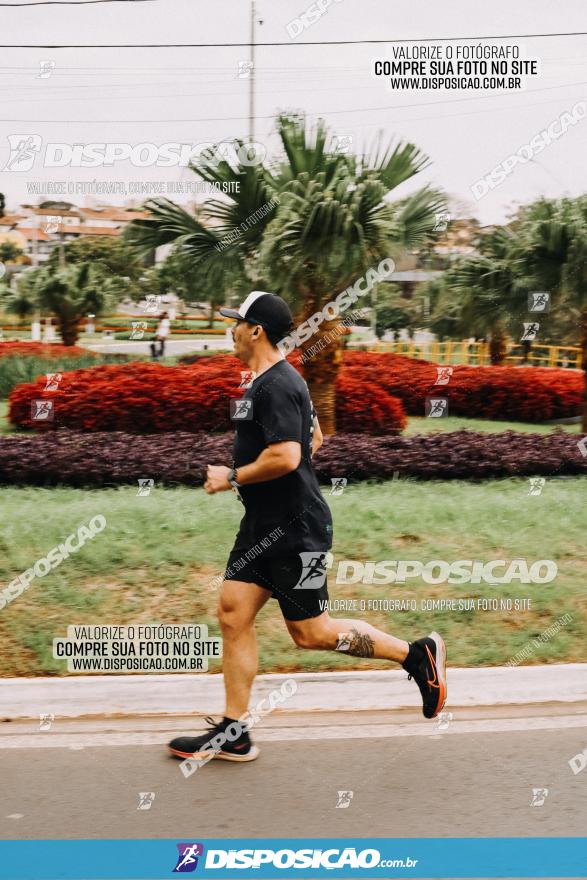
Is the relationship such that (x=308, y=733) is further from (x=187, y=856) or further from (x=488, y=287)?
(x=488, y=287)

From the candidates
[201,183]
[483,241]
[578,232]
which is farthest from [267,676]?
[483,241]

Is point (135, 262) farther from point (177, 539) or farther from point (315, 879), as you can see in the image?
point (315, 879)

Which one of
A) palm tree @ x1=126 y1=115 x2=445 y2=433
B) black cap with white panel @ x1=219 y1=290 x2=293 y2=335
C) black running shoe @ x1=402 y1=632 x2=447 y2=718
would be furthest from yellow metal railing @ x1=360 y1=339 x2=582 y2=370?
black cap with white panel @ x1=219 y1=290 x2=293 y2=335

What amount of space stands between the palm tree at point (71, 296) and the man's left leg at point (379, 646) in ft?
61.0

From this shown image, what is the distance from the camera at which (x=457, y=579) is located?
640cm

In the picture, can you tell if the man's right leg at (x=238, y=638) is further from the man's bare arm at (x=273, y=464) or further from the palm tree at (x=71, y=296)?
the palm tree at (x=71, y=296)

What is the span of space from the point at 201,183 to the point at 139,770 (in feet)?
22.0

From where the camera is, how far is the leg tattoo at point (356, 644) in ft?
14.7

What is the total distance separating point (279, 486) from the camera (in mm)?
4367

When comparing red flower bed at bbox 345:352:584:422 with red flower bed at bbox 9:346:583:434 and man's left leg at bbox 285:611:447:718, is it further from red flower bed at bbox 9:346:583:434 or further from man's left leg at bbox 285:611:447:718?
man's left leg at bbox 285:611:447:718

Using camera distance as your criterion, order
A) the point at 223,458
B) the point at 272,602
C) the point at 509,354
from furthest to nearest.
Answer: the point at 509,354 → the point at 223,458 → the point at 272,602

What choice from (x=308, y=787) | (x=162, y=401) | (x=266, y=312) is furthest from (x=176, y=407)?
(x=308, y=787)

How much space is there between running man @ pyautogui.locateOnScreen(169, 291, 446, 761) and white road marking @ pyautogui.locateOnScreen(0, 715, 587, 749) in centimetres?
30

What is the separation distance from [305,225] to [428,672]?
5.53m
